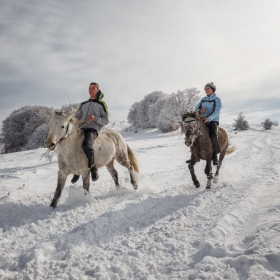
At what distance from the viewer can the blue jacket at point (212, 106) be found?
605 cm

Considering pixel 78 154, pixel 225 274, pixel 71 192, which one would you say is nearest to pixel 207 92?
pixel 78 154

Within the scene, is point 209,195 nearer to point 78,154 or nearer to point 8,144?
point 78,154

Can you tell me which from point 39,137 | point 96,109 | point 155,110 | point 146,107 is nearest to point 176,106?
point 155,110

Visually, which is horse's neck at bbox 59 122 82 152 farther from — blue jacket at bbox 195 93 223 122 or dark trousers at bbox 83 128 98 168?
blue jacket at bbox 195 93 223 122

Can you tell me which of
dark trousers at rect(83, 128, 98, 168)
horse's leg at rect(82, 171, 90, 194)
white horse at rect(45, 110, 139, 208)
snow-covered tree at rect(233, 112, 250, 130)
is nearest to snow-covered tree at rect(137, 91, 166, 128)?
snow-covered tree at rect(233, 112, 250, 130)

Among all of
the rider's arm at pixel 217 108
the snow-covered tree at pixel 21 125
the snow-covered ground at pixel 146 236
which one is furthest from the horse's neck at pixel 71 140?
the snow-covered tree at pixel 21 125

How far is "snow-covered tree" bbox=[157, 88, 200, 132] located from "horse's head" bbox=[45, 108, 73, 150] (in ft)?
106

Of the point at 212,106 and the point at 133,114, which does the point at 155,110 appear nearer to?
the point at 133,114

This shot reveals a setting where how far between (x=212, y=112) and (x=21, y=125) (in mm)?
35291

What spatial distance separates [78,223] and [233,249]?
2.34m

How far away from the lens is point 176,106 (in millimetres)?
36812

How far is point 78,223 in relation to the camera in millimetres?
3316

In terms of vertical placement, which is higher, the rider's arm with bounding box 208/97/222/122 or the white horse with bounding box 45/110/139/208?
the rider's arm with bounding box 208/97/222/122

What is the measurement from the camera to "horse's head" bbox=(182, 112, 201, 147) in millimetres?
5277
